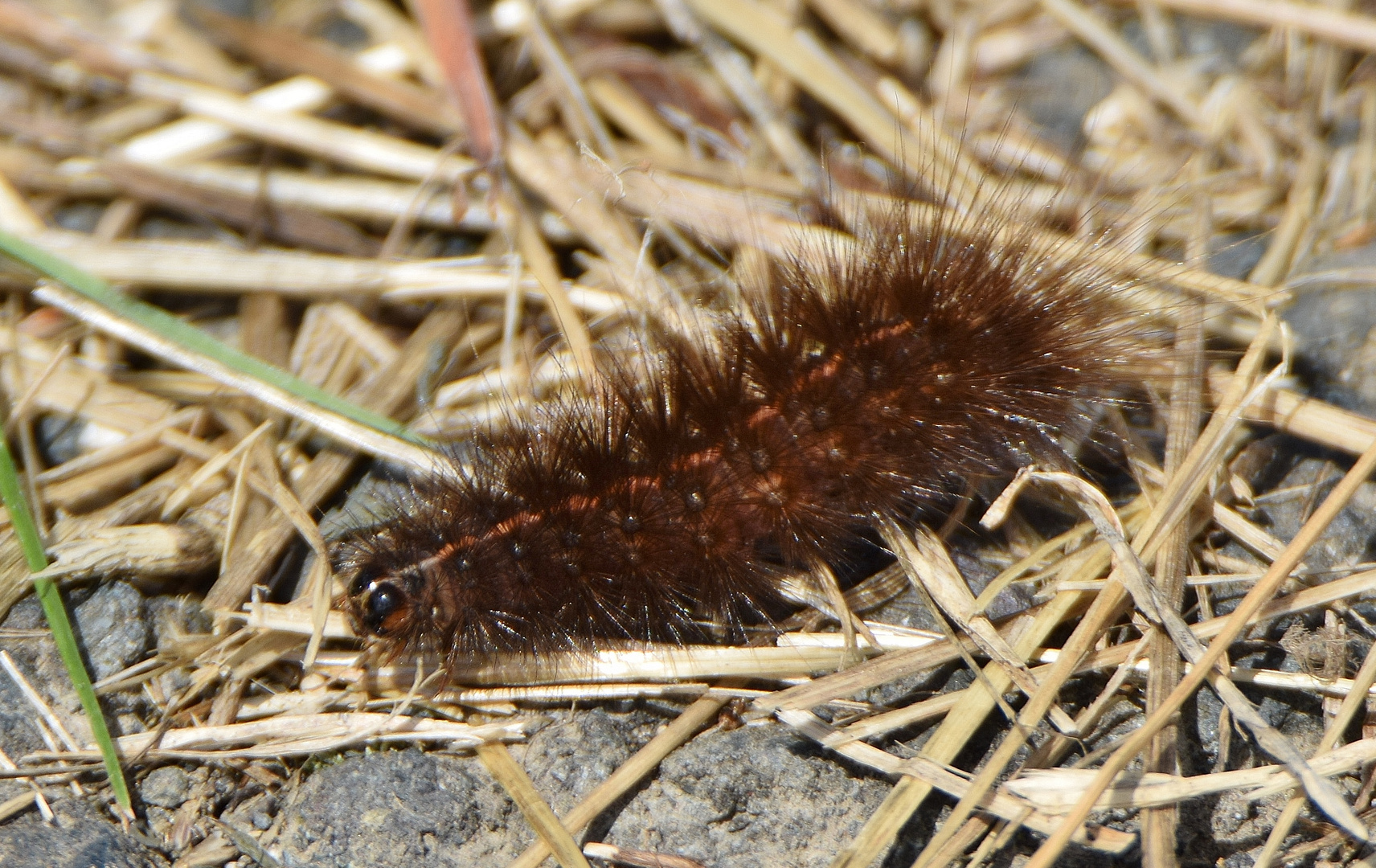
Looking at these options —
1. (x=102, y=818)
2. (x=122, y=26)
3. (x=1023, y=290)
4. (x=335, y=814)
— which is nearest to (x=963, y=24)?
(x=1023, y=290)

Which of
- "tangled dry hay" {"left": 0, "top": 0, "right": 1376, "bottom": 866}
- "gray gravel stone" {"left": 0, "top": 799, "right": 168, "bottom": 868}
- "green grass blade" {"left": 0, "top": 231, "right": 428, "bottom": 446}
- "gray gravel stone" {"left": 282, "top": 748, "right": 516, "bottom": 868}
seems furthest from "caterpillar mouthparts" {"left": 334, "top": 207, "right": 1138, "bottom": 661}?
"gray gravel stone" {"left": 0, "top": 799, "right": 168, "bottom": 868}

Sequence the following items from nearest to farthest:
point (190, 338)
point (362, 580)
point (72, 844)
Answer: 1. point (72, 844)
2. point (362, 580)
3. point (190, 338)

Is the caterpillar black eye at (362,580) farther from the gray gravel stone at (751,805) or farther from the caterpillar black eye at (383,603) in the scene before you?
the gray gravel stone at (751,805)

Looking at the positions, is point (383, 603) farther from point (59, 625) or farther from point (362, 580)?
point (59, 625)

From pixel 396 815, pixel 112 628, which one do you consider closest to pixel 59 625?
pixel 112 628

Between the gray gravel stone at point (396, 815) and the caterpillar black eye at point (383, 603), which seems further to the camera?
the caterpillar black eye at point (383, 603)

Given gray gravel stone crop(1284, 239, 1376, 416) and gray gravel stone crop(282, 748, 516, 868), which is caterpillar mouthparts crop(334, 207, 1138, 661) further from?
gray gravel stone crop(1284, 239, 1376, 416)

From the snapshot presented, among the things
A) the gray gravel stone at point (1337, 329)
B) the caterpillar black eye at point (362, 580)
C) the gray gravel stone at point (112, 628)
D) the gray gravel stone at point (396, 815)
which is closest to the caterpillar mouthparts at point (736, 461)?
the caterpillar black eye at point (362, 580)
